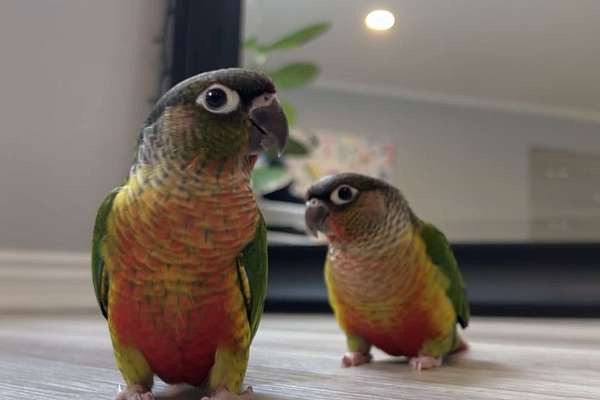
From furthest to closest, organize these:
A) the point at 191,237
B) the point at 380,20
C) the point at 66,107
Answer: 1. the point at 380,20
2. the point at 66,107
3. the point at 191,237

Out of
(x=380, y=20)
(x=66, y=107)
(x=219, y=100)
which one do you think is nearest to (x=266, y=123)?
(x=219, y=100)

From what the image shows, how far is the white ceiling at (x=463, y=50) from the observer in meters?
1.73

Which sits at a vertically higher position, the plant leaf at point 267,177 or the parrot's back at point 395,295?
the plant leaf at point 267,177

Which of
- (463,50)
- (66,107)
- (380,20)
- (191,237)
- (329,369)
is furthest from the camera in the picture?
(380,20)

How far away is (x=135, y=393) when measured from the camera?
21.6 inches

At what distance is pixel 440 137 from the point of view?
74.2 inches

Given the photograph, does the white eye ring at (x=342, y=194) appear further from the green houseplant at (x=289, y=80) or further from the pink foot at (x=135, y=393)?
the green houseplant at (x=289, y=80)

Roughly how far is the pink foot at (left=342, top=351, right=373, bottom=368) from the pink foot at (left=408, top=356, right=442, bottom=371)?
0.06m

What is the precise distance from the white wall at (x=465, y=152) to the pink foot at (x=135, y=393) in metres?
1.41

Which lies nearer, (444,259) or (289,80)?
(444,259)

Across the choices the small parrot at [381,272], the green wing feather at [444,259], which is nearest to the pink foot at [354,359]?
the small parrot at [381,272]

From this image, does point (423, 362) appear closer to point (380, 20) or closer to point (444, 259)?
point (444, 259)

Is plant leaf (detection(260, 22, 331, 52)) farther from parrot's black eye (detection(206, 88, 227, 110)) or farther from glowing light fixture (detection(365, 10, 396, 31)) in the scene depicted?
parrot's black eye (detection(206, 88, 227, 110))

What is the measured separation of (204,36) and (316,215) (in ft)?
3.70
